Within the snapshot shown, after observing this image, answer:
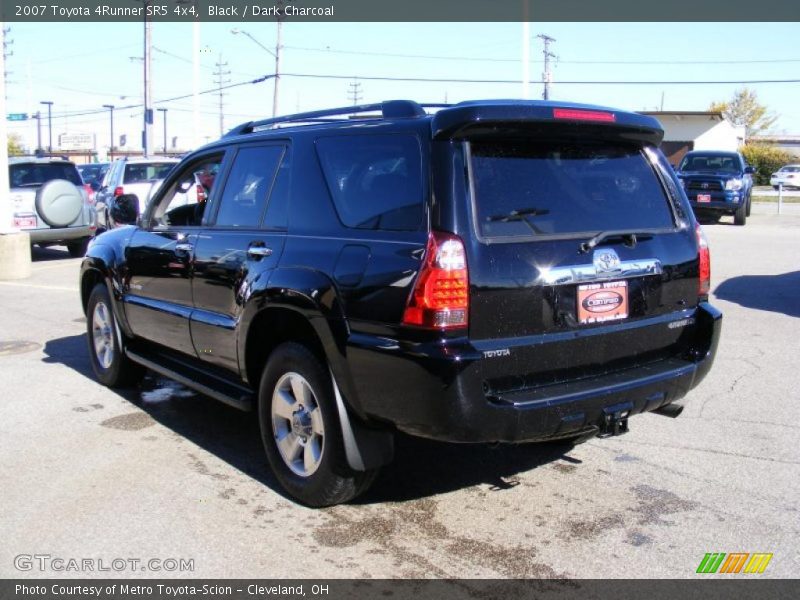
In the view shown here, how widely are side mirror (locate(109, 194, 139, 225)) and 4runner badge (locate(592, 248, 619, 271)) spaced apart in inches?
149

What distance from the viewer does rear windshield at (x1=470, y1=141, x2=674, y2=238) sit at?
12.2ft

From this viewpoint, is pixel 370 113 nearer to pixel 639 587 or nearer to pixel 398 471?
pixel 398 471

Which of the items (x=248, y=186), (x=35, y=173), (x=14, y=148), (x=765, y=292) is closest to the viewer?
(x=248, y=186)

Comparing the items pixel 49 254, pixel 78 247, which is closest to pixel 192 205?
pixel 78 247

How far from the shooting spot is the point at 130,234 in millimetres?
6172

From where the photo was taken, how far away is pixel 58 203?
14.8m

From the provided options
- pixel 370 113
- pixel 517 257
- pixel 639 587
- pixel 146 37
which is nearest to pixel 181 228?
pixel 370 113

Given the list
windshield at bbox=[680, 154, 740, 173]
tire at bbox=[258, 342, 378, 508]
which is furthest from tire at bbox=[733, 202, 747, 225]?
tire at bbox=[258, 342, 378, 508]

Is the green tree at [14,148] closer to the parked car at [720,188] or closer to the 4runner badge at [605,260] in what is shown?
the parked car at [720,188]

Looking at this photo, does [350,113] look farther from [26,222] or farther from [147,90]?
[147,90]

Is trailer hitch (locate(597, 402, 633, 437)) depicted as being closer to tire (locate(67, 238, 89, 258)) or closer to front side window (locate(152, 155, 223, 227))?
front side window (locate(152, 155, 223, 227))

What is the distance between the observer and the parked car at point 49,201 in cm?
1478

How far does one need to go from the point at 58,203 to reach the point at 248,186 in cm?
1125

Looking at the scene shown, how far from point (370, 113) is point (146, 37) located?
3247cm
